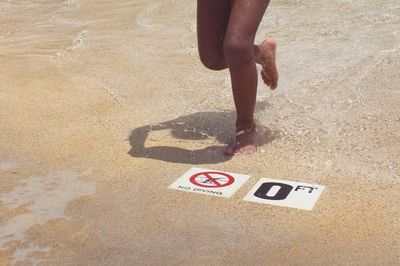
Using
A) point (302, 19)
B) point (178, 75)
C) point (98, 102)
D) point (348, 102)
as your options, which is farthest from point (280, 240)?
point (302, 19)

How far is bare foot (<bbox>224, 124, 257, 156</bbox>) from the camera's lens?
3.85 metres

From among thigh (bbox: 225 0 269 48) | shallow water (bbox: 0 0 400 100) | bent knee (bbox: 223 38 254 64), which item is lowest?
shallow water (bbox: 0 0 400 100)

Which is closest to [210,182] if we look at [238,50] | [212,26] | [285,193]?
[285,193]

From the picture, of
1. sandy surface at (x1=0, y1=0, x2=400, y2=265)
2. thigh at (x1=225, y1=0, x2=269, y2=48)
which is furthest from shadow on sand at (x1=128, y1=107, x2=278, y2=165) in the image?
thigh at (x1=225, y1=0, x2=269, y2=48)

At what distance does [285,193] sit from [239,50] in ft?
2.78

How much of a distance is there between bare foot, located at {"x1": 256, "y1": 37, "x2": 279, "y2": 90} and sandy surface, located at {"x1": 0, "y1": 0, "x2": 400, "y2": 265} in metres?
0.38

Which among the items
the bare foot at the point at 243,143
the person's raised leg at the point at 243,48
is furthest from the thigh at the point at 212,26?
the bare foot at the point at 243,143

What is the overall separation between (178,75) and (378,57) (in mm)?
1870

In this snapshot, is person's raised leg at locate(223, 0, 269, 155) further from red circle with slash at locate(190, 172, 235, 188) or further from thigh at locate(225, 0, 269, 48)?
red circle with slash at locate(190, 172, 235, 188)

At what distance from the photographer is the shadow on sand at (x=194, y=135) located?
12.7 ft

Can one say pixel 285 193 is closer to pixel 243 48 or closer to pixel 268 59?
pixel 243 48

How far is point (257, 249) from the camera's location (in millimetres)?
2760

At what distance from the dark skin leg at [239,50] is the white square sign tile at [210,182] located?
1.00ft

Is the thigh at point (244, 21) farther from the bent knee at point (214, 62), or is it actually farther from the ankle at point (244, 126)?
the ankle at point (244, 126)
